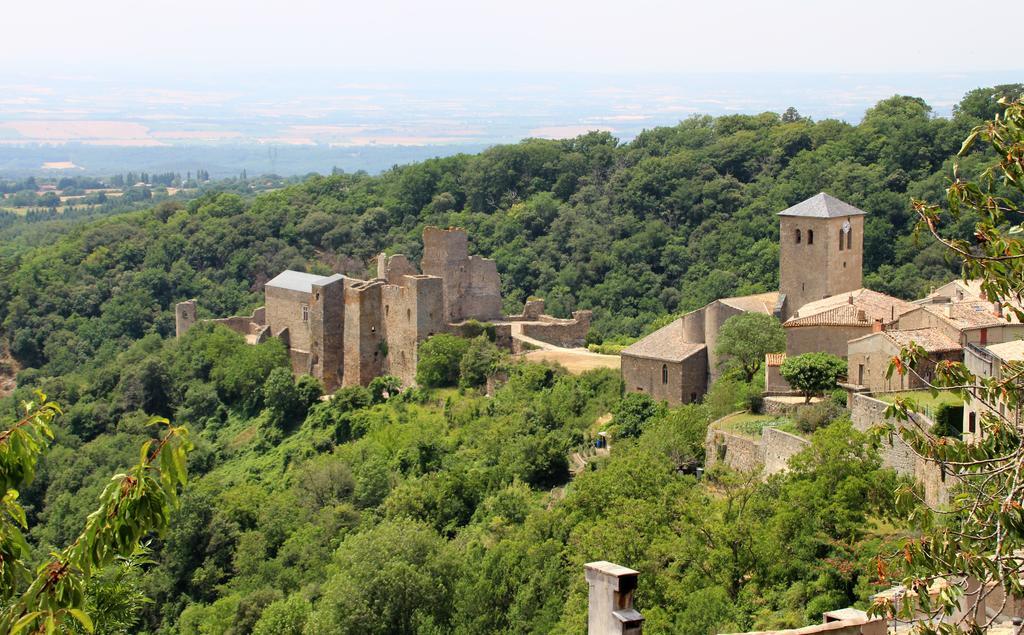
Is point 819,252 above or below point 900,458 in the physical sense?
above

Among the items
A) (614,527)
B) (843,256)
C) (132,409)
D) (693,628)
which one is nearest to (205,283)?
(132,409)

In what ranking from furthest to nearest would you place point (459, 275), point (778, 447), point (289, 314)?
point (289, 314) → point (459, 275) → point (778, 447)

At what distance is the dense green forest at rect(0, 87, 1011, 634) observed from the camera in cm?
1791

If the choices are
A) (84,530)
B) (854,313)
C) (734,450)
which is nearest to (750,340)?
(854,313)

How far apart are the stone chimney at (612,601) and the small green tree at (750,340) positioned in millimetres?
15095

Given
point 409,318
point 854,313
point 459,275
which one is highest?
point 854,313

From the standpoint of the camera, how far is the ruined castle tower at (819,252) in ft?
85.6

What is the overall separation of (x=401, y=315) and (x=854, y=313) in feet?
38.4

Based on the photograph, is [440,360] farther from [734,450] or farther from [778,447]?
[778,447]

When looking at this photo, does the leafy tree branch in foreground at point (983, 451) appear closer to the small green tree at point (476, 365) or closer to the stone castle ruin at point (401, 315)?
the small green tree at point (476, 365)

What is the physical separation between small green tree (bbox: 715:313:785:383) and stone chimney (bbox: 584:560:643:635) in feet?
49.5

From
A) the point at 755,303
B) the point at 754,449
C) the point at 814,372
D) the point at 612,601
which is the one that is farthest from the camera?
the point at 755,303

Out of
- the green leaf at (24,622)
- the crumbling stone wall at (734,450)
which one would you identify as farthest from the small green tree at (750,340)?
the green leaf at (24,622)

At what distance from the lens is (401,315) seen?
3108 centimetres
